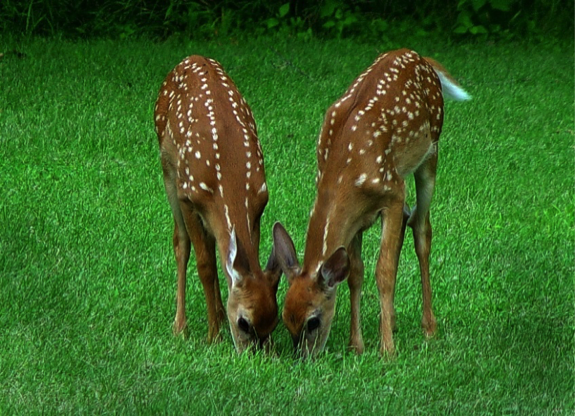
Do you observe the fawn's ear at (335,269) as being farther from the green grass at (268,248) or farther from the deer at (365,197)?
the green grass at (268,248)

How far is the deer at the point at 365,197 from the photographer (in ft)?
20.2

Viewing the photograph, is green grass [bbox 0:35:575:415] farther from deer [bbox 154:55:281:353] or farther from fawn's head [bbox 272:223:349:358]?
deer [bbox 154:55:281:353]

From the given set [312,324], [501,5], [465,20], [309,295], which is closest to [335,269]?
Answer: [309,295]

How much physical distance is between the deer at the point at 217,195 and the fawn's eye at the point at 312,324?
6.9 inches

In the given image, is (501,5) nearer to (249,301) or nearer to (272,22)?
(272,22)

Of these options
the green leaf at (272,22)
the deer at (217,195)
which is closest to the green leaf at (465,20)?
the green leaf at (272,22)

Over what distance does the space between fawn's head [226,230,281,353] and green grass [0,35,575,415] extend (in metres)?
0.15

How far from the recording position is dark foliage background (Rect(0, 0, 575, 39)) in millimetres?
14297

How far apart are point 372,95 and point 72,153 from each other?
397 cm

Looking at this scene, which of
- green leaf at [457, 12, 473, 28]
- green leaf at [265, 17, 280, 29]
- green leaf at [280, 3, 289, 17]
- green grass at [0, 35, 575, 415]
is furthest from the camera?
green leaf at [457, 12, 473, 28]

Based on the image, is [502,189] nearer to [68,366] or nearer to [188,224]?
[188,224]

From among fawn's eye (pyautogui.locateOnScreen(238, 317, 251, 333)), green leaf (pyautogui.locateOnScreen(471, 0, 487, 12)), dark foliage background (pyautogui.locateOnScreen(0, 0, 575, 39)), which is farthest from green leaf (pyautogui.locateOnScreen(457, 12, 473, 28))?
fawn's eye (pyautogui.locateOnScreen(238, 317, 251, 333))

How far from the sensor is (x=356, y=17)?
14930 mm

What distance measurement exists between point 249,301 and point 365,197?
888 mm
